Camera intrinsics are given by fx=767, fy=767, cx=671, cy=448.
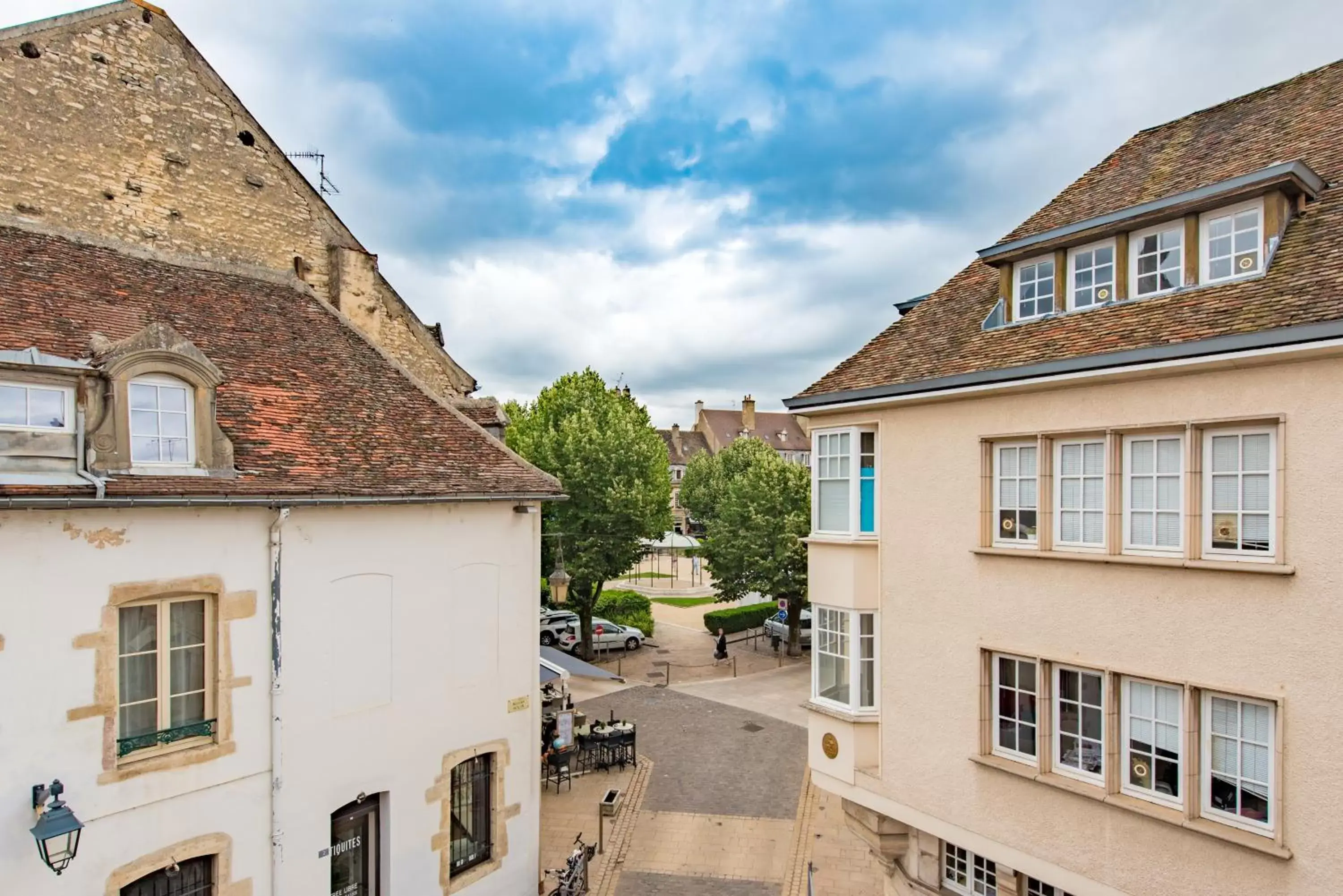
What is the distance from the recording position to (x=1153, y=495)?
8219mm

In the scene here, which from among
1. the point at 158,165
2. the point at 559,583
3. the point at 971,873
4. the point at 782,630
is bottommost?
the point at 782,630

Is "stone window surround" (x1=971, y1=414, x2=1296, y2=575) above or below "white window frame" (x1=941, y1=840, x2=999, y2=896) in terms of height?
above

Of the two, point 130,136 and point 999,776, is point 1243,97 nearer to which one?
point 999,776

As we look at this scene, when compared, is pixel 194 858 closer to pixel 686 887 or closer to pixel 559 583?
pixel 686 887

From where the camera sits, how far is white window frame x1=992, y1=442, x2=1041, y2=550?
920 cm

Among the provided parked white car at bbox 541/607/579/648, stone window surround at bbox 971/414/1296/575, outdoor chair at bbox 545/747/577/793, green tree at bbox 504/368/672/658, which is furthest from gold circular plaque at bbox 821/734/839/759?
parked white car at bbox 541/607/579/648

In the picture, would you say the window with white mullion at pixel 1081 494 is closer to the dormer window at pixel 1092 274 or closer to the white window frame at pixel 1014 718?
the white window frame at pixel 1014 718

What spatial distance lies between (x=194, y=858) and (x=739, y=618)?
1099 inches

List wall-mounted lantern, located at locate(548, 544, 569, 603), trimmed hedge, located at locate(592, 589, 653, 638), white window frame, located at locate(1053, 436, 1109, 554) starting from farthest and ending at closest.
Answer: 1. trimmed hedge, located at locate(592, 589, 653, 638)
2. wall-mounted lantern, located at locate(548, 544, 569, 603)
3. white window frame, located at locate(1053, 436, 1109, 554)

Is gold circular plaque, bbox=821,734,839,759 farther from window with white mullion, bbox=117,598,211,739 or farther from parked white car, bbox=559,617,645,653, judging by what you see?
parked white car, bbox=559,617,645,653

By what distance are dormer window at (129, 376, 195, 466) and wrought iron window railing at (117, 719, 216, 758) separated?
3.11m

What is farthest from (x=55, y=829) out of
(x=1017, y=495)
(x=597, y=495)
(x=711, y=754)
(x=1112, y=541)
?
(x=597, y=495)

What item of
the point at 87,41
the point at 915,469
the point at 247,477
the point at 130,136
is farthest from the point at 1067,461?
the point at 87,41

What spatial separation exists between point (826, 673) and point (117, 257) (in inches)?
510
